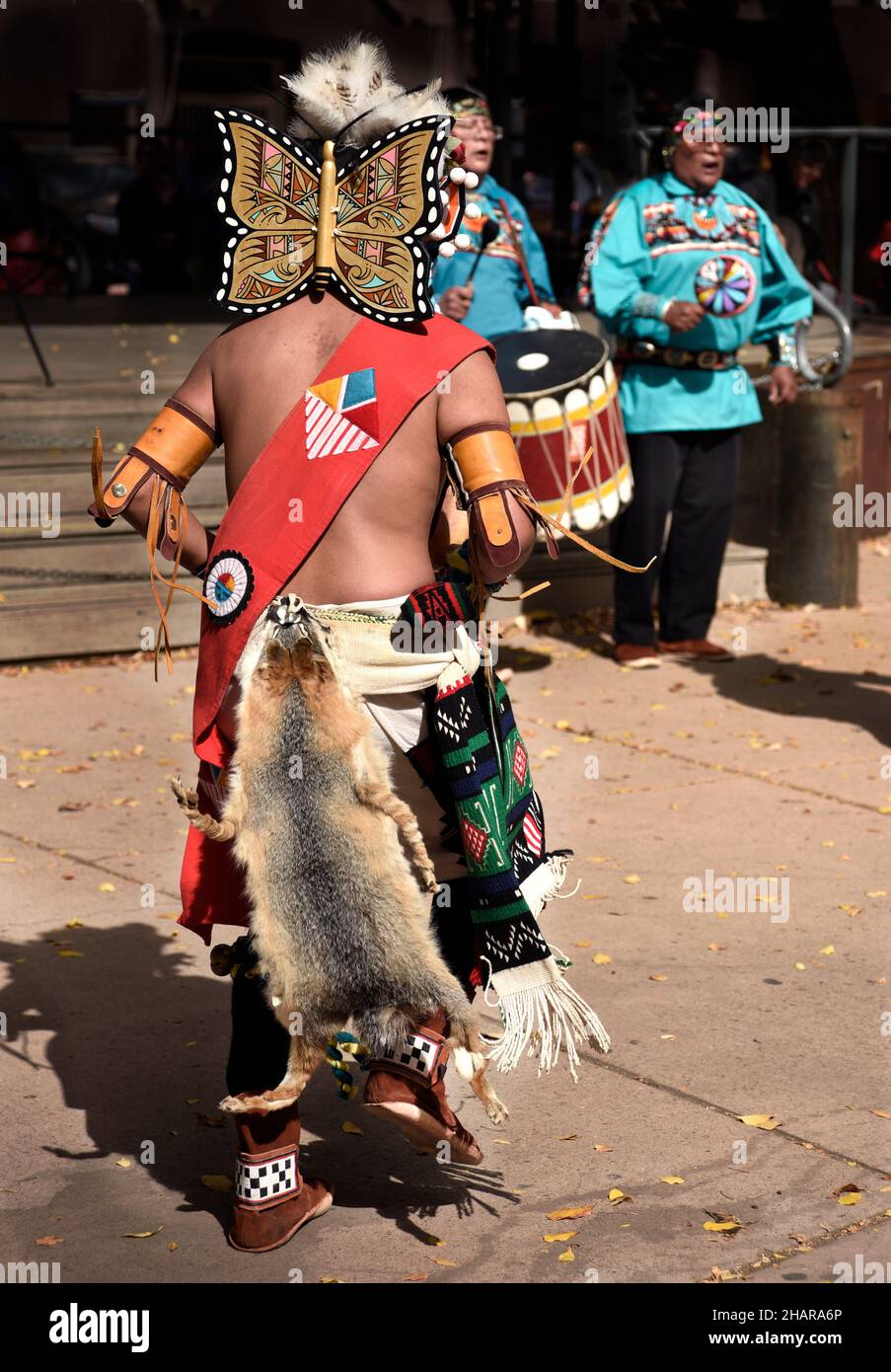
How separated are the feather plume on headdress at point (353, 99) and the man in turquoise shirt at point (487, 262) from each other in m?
4.46

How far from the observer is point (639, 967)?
17.0 feet

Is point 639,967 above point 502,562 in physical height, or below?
below

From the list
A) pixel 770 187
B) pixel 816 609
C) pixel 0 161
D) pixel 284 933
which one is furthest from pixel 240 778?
pixel 0 161

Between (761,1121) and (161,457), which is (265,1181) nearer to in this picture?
(761,1121)

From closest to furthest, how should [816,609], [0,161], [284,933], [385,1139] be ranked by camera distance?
1. [284,933]
2. [385,1139]
3. [816,609]
4. [0,161]

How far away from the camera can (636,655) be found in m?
8.94

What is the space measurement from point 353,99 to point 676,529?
5.53m

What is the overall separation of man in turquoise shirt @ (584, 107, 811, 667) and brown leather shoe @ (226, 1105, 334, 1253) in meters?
5.34

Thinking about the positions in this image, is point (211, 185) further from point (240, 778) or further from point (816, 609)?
point (240, 778)

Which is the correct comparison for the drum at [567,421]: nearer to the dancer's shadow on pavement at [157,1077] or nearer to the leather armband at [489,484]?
the dancer's shadow on pavement at [157,1077]

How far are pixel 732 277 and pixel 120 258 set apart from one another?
11.8 meters

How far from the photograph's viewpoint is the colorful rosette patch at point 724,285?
27.6ft

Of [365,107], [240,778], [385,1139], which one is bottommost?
[385,1139]

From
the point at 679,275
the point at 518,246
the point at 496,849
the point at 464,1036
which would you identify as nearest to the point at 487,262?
the point at 518,246
